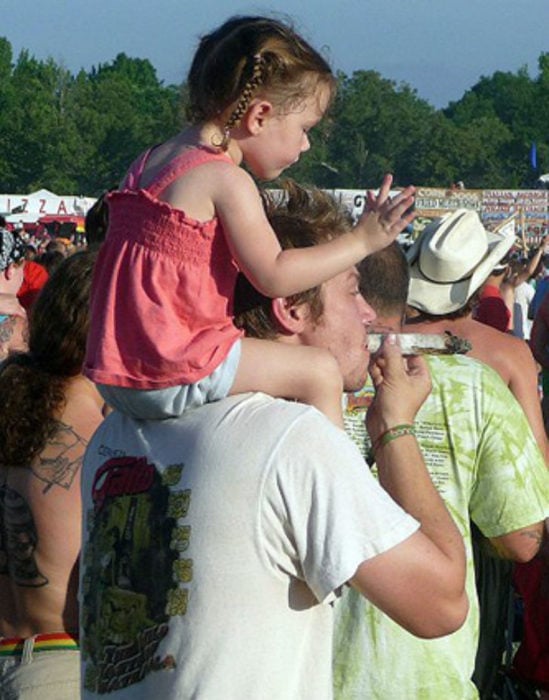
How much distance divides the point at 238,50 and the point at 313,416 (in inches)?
46.7

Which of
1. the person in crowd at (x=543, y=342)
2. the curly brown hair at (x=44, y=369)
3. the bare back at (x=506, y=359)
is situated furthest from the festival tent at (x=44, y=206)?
the curly brown hair at (x=44, y=369)

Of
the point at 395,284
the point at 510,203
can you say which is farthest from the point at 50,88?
the point at 395,284

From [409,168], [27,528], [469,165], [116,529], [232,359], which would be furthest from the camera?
[409,168]

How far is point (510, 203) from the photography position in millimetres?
42500

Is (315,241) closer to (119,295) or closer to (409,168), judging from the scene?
(119,295)

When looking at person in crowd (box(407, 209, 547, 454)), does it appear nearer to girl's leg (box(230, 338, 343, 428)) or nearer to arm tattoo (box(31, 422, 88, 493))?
arm tattoo (box(31, 422, 88, 493))

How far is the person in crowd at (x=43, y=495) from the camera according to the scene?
144 inches

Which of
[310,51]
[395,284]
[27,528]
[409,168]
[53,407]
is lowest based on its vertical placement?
[409,168]

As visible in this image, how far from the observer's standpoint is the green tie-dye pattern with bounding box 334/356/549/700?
3328 millimetres

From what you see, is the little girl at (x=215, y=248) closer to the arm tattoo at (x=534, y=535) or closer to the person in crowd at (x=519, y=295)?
the arm tattoo at (x=534, y=535)

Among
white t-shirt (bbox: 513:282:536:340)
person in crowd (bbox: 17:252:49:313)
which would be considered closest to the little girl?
person in crowd (bbox: 17:252:49:313)

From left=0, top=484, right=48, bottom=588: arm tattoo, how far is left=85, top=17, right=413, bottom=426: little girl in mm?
733

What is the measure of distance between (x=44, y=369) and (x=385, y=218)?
992mm

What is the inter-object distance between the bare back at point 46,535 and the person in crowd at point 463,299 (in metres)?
1.78
